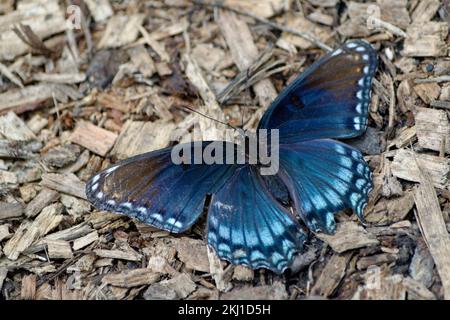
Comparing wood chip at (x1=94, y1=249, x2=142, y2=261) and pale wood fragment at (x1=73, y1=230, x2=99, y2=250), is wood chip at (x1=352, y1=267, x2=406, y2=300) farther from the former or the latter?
pale wood fragment at (x1=73, y1=230, x2=99, y2=250)

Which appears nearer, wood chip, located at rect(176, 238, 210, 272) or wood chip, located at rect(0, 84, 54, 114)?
wood chip, located at rect(176, 238, 210, 272)

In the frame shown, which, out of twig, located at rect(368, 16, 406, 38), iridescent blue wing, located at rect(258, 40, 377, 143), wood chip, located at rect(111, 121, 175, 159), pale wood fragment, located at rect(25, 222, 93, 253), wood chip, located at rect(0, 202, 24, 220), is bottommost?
pale wood fragment, located at rect(25, 222, 93, 253)

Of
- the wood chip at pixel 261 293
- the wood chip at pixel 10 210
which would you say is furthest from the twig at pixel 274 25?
the wood chip at pixel 10 210

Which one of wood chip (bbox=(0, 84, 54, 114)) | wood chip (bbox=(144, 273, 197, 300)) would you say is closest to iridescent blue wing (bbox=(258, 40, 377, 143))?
wood chip (bbox=(144, 273, 197, 300))

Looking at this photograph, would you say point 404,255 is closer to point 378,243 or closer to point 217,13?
point 378,243

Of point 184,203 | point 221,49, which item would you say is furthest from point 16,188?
point 221,49

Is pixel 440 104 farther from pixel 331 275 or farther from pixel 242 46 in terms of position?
pixel 242 46
